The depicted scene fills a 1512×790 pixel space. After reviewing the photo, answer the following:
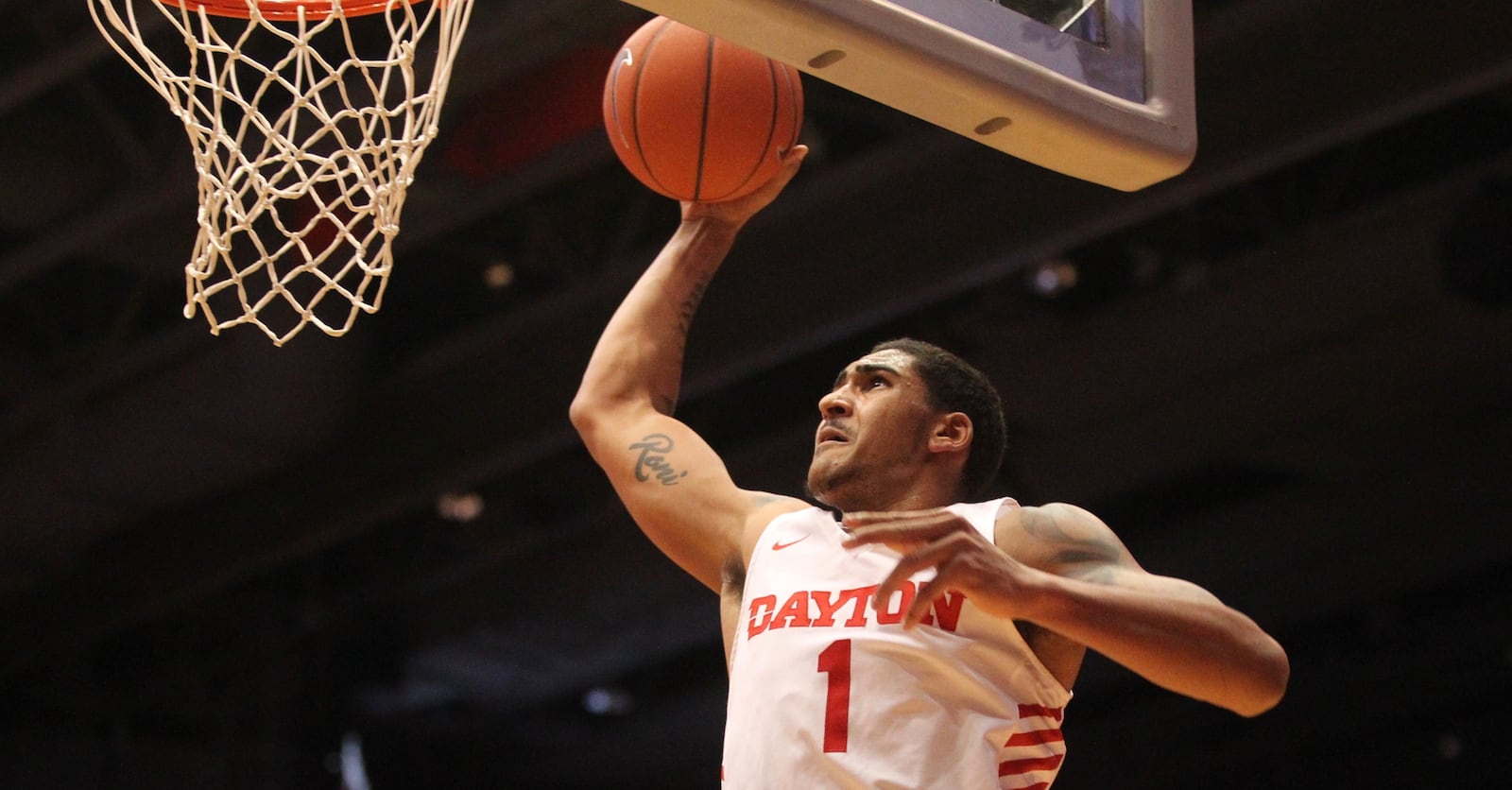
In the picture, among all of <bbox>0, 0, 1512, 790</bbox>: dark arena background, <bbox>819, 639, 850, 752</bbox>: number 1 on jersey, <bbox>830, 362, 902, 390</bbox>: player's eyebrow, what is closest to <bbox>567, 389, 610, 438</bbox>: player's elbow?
<bbox>830, 362, 902, 390</bbox>: player's eyebrow

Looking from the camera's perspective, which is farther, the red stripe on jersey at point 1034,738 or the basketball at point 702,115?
the basketball at point 702,115

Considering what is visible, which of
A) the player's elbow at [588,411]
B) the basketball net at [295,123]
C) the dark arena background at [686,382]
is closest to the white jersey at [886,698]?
the player's elbow at [588,411]

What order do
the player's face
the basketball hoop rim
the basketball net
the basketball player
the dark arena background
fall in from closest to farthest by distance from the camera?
the basketball player → the player's face → the basketball net → the basketball hoop rim → the dark arena background

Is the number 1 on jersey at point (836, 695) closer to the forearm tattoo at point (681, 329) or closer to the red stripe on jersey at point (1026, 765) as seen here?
the red stripe on jersey at point (1026, 765)

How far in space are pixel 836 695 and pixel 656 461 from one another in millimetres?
667

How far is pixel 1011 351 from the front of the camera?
7.56 m

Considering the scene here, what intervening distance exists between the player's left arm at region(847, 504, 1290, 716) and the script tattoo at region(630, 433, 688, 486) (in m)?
0.82

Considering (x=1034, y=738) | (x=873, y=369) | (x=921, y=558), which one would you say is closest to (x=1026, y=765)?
(x=1034, y=738)

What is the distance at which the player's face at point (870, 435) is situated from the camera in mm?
2590

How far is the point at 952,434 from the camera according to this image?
265 cm

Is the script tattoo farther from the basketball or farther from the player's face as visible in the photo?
the basketball

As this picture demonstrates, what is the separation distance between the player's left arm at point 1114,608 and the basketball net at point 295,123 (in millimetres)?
963

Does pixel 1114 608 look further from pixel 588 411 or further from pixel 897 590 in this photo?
pixel 588 411

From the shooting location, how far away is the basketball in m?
2.98
